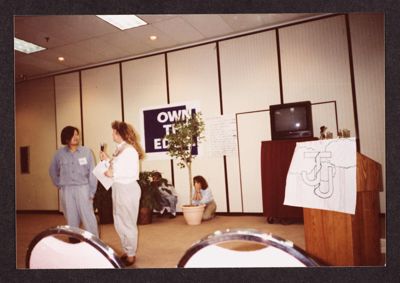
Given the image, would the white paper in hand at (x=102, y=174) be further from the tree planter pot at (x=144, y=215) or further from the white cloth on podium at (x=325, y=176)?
the tree planter pot at (x=144, y=215)

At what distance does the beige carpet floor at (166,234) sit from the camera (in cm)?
309

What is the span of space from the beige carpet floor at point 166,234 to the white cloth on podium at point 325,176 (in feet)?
3.02

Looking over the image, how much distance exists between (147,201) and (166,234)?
96 centimetres

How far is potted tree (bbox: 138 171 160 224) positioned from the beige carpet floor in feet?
0.52

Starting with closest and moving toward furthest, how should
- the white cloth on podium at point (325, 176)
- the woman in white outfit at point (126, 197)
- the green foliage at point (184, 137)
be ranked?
1. the white cloth on podium at point (325, 176)
2. the woman in white outfit at point (126, 197)
3. the green foliage at point (184, 137)

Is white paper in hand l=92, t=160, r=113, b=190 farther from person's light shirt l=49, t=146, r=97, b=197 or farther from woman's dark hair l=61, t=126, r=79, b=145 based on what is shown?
woman's dark hair l=61, t=126, r=79, b=145

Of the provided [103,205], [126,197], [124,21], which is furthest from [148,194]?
[124,21]

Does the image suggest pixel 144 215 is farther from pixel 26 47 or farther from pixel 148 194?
pixel 26 47

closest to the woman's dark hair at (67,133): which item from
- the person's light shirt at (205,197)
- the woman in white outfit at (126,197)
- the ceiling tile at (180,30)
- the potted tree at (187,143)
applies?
the woman in white outfit at (126,197)

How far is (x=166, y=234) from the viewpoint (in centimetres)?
400

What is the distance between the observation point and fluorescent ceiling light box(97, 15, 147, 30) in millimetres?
4352

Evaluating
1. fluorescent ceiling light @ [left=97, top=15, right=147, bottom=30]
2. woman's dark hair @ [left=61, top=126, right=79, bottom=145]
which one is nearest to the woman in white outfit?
woman's dark hair @ [left=61, top=126, right=79, bottom=145]
